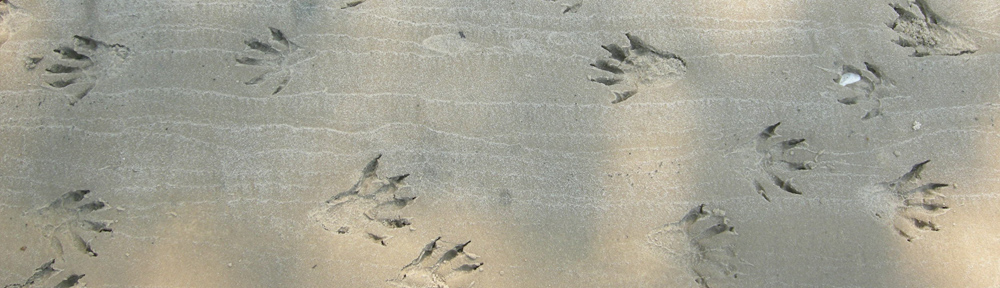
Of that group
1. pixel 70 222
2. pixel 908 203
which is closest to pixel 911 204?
pixel 908 203

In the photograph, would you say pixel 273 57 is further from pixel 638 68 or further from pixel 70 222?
pixel 638 68

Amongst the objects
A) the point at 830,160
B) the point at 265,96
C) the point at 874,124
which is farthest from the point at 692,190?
the point at 265,96

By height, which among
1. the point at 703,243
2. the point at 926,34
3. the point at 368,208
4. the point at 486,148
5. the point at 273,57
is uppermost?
the point at 273,57

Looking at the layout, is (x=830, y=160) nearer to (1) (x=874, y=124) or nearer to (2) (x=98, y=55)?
(1) (x=874, y=124)

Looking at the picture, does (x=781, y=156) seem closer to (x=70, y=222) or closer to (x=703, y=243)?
(x=703, y=243)

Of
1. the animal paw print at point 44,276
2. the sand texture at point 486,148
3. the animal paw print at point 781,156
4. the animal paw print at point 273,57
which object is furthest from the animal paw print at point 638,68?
the animal paw print at point 44,276

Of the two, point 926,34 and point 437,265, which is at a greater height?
point 926,34

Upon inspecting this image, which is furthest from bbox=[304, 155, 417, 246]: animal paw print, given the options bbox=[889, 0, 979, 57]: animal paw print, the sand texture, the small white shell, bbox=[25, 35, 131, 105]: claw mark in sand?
bbox=[889, 0, 979, 57]: animal paw print
